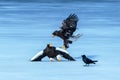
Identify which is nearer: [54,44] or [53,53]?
[53,53]

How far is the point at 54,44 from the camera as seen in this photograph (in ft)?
40.3

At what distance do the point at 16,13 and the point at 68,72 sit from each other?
11.9 m

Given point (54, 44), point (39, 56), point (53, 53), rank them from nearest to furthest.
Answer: point (53, 53) < point (39, 56) < point (54, 44)

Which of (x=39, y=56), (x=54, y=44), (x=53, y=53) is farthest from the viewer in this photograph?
(x=54, y=44)

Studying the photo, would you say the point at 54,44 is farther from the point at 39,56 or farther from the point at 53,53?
the point at 53,53

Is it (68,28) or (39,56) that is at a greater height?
(68,28)

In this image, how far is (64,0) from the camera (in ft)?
100

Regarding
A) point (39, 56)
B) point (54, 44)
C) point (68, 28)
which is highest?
point (54, 44)

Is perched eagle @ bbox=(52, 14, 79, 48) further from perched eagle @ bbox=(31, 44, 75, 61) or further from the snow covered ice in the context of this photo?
the snow covered ice

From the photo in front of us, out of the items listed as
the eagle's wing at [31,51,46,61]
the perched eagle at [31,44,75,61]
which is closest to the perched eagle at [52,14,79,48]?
the perched eagle at [31,44,75,61]

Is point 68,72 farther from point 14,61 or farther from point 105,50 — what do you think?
point 105,50

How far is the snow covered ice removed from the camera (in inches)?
350

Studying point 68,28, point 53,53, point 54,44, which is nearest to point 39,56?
point 53,53

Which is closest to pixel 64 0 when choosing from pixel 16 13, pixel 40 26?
pixel 16 13
